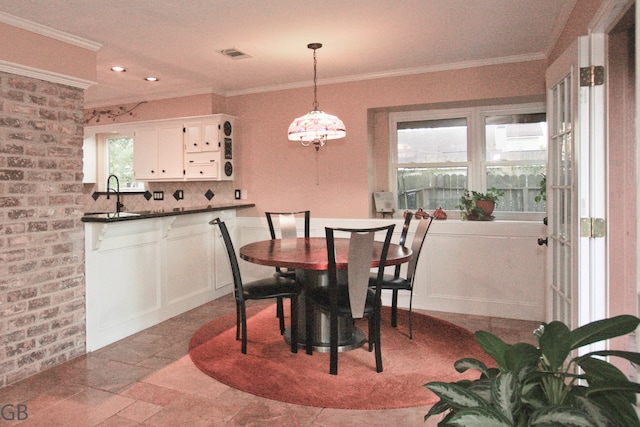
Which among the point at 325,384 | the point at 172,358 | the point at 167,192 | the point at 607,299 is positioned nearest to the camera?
the point at 607,299

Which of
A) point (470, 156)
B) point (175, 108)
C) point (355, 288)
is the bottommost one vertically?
point (355, 288)

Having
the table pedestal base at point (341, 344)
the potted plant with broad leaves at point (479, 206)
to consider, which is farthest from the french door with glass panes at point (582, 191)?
the potted plant with broad leaves at point (479, 206)

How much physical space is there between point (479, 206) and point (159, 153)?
12.2 feet

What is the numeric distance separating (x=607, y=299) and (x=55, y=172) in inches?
137

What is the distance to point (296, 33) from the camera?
329 cm

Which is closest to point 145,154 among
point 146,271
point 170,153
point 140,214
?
point 170,153

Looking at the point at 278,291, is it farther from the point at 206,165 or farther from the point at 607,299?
the point at 206,165

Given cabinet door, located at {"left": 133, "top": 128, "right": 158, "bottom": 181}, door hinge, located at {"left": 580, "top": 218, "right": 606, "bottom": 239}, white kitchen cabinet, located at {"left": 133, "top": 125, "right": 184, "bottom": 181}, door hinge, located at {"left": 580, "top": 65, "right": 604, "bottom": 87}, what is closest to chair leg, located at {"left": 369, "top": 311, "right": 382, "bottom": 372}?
door hinge, located at {"left": 580, "top": 218, "right": 606, "bottom": 239}

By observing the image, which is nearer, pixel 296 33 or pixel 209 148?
pixel 296 33

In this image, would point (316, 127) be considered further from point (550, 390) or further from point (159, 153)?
point (159, 153)

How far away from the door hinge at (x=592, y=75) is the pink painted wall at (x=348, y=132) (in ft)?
6.48

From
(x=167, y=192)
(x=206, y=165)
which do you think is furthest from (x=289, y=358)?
(x=167, y=192)

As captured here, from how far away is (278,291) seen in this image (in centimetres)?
315

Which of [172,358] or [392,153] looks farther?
[392,153]
